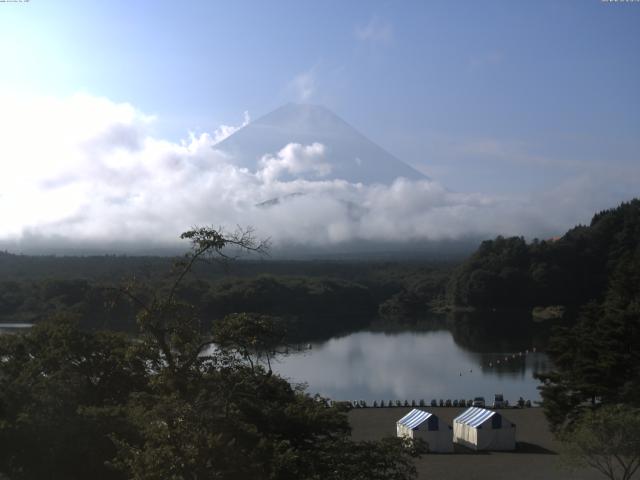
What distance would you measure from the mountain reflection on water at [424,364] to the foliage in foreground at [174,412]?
35.0ft

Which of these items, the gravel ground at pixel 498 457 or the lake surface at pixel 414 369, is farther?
the lake surface at pixel 414 369

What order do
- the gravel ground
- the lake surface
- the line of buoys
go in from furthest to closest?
the line of buoys < the lake surface < the gravel ground

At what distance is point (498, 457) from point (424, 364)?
501 inches

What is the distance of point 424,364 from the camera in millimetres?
24203

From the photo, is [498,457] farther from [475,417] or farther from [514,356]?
[514,356]

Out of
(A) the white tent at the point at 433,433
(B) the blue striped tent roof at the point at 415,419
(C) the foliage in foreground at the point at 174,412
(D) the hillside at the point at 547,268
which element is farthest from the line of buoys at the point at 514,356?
(C) the foliage in foreground at the point at 174,412

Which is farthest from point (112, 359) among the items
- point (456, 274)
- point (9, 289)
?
point (456, 274)

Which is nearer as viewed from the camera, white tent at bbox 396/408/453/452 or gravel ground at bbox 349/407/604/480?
gravel ground at bbox 349/407/604/480

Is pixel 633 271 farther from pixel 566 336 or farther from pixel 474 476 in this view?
pixel 474 476

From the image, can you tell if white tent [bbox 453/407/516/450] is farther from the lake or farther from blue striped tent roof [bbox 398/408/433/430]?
the lake

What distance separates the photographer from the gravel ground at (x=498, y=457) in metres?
10.2

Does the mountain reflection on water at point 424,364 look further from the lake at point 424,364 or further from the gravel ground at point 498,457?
the gravel ground at point 498,457

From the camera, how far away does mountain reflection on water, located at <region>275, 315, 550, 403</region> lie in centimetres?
1962

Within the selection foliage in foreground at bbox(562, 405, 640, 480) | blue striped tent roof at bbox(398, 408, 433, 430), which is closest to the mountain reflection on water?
blue striped tent roof at bbox(398, 408, 433, 430)
